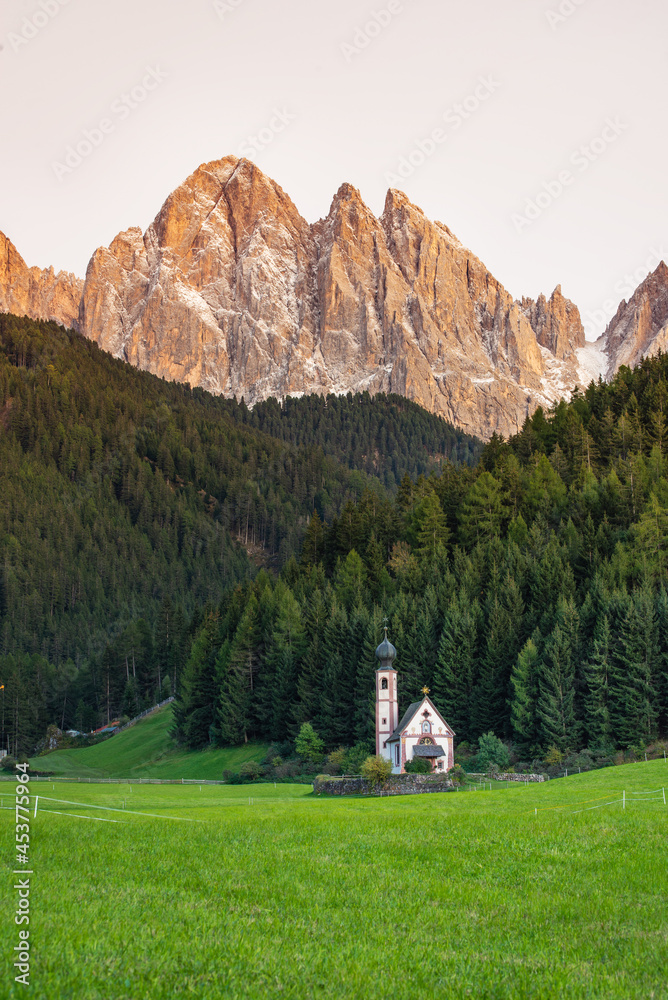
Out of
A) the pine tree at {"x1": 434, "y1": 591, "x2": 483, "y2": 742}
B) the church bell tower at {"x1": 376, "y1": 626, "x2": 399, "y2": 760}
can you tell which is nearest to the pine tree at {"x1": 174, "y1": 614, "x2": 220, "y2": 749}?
the church bell tower at {"x1": 376, "y1": 626, "x2": 399, "y2": 760}

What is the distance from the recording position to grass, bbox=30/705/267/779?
7825 cm

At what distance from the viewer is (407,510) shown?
352ft

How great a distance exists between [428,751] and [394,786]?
37.1ft

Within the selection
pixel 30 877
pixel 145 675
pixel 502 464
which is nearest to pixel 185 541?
pixel 145 675

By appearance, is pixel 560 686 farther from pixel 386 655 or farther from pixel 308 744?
pixel 308 744

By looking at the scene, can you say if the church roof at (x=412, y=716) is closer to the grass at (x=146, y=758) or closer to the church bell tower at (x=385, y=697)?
the church bell tower at (x=385, y=697)

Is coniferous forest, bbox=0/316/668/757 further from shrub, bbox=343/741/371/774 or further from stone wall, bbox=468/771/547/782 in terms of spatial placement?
stone wall, bbox=468/771/547/782

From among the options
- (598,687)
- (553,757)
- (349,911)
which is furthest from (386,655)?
(349,911)

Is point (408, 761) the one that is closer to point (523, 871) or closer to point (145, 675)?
point (523, 871)

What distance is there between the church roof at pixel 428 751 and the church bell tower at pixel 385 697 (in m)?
4.65

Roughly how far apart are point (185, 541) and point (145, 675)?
239 feet

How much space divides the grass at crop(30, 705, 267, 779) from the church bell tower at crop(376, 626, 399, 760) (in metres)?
15.5

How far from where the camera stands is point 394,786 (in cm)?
5100

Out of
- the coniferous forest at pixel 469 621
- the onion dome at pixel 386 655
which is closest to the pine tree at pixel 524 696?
the coniferous forest at pixel 469 621
